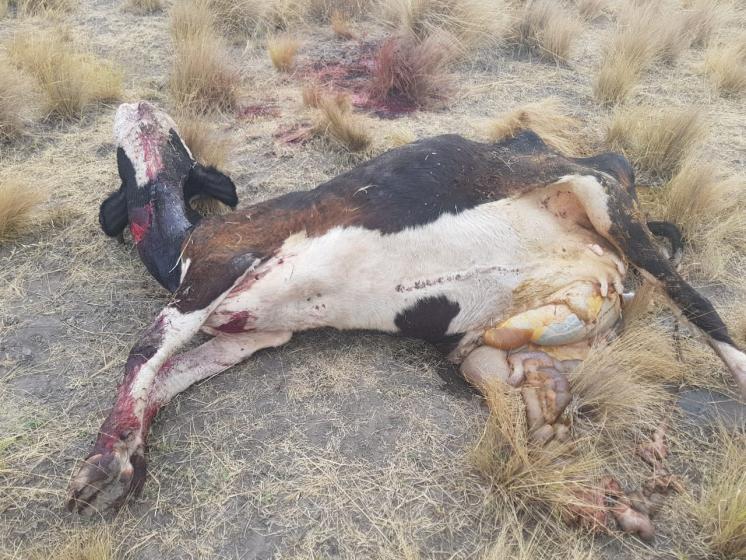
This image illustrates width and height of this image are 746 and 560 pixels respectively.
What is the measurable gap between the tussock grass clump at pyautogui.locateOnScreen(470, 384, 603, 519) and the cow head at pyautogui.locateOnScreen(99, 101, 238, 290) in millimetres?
1676

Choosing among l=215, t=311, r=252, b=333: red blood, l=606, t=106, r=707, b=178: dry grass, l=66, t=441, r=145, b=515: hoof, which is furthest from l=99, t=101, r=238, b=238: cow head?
l=606, t=106, r=707, b=178: dry grass

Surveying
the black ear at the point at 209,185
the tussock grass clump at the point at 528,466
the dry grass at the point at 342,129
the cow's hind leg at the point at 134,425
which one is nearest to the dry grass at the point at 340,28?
the dry grass at the point at 342,129

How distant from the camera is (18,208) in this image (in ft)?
11.7

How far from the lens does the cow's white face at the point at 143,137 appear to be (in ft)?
10.8

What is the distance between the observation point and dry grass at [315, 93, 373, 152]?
4465 mm

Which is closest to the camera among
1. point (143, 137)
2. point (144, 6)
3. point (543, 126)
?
point (143, 137)

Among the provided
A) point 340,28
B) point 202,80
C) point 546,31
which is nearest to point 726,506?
point 202,80

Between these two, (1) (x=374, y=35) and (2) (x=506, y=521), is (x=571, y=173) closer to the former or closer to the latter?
(2) (x=506, y=521)

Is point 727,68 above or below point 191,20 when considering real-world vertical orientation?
above

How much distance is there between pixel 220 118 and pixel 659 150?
138 inches

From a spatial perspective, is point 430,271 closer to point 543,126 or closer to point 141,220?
point 141,220

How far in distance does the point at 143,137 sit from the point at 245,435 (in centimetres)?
187

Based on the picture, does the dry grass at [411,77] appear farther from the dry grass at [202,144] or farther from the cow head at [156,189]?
the cow head at [156,189]

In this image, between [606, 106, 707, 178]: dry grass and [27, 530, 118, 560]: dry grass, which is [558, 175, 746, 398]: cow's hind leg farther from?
[27, 530, 118, 560]: dry grass
